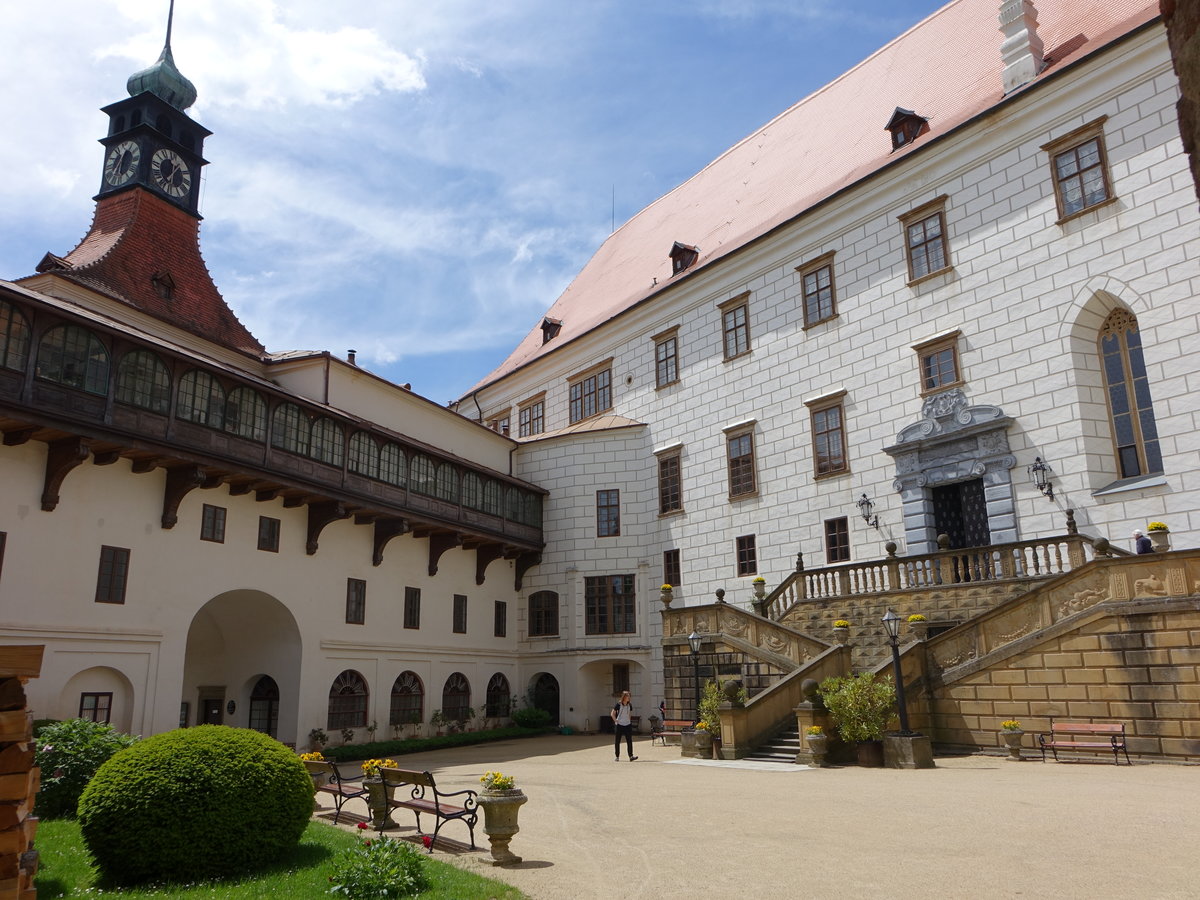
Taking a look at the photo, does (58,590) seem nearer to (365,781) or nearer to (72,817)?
(72,817)

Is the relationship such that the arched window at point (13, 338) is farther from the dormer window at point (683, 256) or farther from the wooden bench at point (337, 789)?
the dormer window at point (683, 256)

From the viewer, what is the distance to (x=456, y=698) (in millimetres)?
29188

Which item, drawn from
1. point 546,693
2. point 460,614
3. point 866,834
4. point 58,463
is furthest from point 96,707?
point 546,693

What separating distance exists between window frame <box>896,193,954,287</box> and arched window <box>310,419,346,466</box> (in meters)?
15.8

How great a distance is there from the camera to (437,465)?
28172 millimetres

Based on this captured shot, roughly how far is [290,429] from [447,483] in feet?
21.8

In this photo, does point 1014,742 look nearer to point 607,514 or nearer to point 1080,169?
point 1080,169

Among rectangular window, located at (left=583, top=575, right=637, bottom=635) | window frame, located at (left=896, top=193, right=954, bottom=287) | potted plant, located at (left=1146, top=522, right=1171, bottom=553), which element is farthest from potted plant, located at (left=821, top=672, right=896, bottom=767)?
rectangular window, located at (left=583, top=575, right=637, bottom=635)

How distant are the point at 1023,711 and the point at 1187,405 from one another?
7352mm

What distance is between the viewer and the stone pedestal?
16031 millimetres

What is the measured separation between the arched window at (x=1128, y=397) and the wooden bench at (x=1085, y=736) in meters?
6.51

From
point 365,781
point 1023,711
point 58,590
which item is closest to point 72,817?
point 365,781

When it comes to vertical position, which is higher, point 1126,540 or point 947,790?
point 1126,540

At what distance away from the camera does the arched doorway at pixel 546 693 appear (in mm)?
31812
